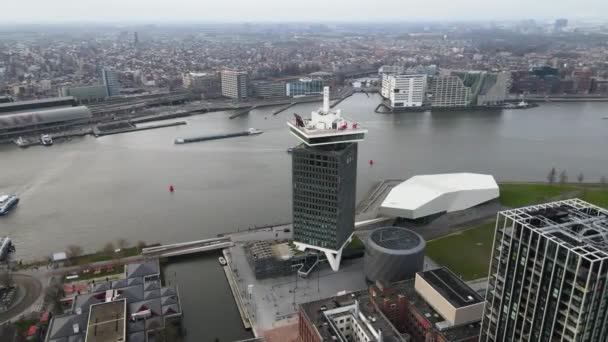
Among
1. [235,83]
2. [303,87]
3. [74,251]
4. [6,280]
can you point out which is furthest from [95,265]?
[303,87]

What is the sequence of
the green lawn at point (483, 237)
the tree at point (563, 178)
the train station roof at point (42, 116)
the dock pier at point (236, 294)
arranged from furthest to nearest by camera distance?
the train station roof at point (42, 116)
the tree at point (563, 178)
the green lawn at point (483, 237)
the dock pier at point (236, 294)

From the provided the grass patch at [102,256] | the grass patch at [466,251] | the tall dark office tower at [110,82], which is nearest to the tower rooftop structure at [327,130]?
the grass patch at [466,251]

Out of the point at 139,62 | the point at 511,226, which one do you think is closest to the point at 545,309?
the point at 511,226

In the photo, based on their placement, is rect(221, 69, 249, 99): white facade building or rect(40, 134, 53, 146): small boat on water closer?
rect(40, 134, 53, 146): small boat on water

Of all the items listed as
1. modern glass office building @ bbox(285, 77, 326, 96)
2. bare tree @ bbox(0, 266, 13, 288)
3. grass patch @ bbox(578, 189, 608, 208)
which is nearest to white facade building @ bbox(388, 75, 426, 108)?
modern glass office building @ bbox(285, 77, 326, 96)

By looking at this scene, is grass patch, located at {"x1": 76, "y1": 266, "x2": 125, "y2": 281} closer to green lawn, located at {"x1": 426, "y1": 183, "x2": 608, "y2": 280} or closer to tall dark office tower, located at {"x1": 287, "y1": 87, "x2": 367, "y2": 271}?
tall dark office tower, located at {"x1": 287, "y1": 87, "x2": 367, "y2": 271}

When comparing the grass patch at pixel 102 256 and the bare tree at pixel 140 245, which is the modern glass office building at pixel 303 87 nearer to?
the bare tree at pixel 140 245

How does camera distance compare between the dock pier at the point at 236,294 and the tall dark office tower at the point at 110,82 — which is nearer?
the dock pier at the point at 236,294
